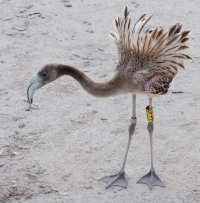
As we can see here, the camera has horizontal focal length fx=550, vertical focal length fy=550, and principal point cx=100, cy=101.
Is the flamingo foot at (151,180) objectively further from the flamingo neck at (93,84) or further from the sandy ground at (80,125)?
the flamingo neck at (93,84)

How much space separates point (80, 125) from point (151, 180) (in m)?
1.26

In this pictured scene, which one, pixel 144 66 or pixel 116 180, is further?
pixel 116 180

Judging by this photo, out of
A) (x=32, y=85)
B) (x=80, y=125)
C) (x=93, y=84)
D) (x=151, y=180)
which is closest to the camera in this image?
(x=32, y=85)

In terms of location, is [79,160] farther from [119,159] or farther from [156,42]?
[156,42]

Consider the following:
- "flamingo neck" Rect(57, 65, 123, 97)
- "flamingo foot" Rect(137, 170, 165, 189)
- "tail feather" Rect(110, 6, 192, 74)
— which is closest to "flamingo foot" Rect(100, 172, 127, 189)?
"flamingo foot" Rect(137, 170, 165, 189)

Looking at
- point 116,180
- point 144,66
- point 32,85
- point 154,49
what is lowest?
point 116,180

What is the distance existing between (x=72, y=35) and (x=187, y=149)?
3.14 m

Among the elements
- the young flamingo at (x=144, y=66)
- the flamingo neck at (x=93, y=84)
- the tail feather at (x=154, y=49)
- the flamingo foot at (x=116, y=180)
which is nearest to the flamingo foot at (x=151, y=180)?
the young flamingo at (x=144, y=66)

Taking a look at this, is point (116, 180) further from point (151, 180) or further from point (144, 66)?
point (144, 66)

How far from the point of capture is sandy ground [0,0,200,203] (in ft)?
17.5

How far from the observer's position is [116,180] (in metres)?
5.38

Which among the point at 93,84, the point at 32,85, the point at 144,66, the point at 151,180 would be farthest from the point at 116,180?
the point at 32,85

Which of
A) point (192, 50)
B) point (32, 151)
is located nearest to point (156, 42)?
point (32, 151)

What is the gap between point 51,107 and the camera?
6.61 meters
